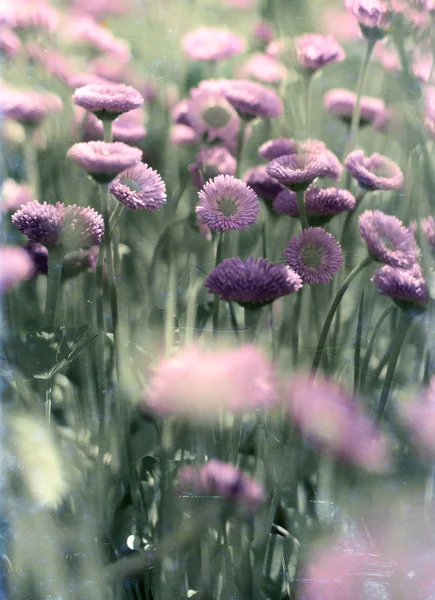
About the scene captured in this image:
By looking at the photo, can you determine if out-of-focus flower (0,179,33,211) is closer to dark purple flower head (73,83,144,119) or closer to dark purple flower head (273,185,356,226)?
dark purple flower head (73,83,144,119)

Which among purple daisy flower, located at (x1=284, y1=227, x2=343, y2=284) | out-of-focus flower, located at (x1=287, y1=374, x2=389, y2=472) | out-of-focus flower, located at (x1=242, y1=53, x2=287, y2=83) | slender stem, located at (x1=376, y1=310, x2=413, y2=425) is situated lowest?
out-of-focus flower, located at (x1=287, y1=374, x2=389, y2=472)

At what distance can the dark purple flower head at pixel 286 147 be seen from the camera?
0.46 m

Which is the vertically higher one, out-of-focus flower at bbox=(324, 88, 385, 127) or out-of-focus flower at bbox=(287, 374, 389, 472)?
out-of-focus flower at bbox=(324, 88, 385, 127)

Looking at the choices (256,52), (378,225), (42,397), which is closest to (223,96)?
(256,52)

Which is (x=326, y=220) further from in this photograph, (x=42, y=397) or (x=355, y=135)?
(x=42, y=397)

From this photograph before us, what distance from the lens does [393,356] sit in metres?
0.47

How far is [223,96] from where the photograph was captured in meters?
0.47

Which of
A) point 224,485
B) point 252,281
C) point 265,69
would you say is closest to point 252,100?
point 265,69

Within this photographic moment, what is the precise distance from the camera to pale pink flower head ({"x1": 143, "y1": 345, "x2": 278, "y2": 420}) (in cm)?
46

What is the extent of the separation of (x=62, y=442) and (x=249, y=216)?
21 centimetres

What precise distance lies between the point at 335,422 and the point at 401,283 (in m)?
0.11

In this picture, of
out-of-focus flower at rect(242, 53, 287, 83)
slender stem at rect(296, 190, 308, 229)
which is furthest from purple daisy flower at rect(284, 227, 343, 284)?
out-of-focus flower at rect(242, 53, 287, 83)

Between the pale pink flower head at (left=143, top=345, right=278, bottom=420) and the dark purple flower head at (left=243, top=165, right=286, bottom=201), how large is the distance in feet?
0.34

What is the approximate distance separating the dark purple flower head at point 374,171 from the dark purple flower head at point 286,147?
0.9 inches
